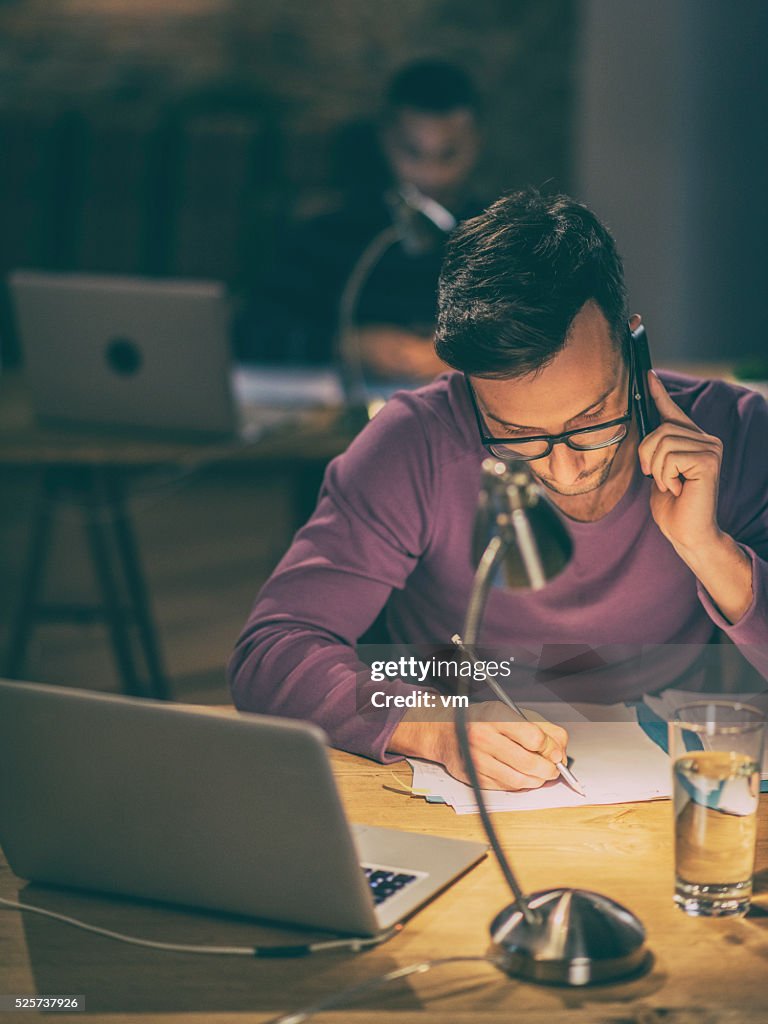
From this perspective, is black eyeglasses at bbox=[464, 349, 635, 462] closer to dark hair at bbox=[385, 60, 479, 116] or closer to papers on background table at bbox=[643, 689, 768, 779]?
papers on background table at bbox=[643, 689, 768, 779]

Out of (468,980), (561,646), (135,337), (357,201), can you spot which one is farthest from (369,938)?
(357,201)

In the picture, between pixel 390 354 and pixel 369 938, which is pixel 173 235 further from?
pixel 369 938

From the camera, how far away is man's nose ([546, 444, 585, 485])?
1.38 m

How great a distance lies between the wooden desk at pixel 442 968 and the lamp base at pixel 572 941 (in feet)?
→ 0.04

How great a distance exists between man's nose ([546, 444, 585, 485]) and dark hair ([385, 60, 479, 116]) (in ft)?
7.47

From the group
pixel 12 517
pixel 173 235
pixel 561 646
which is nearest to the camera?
pixel 561 646

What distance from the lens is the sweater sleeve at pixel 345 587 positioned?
1334 millimetres

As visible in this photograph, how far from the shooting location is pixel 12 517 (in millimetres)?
5102

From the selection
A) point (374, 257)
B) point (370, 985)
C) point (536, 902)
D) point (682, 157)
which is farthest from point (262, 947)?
point (682, 157)

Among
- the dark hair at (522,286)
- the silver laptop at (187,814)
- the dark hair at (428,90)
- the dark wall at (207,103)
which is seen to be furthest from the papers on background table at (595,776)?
the dark wall at (207,103)

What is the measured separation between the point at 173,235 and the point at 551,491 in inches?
170

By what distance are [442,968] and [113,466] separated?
1.91 metres

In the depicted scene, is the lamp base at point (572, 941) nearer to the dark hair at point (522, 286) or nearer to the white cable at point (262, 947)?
the white cable at point (262, 947)

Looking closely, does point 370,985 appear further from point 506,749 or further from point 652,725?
point 652,725
